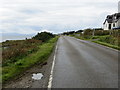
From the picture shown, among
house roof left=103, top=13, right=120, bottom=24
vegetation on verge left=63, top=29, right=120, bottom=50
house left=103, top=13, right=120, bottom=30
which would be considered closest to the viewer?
vegetation on verge left=63, top=29, right=120, bottom=50

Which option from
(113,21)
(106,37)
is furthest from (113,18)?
(106,37)

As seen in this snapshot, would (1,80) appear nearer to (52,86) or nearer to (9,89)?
(9,89)

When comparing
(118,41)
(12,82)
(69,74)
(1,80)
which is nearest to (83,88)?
(69,74)

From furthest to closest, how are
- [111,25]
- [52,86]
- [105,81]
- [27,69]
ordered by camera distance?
[111,25]
[27,69]
[105,81]
[52,86]

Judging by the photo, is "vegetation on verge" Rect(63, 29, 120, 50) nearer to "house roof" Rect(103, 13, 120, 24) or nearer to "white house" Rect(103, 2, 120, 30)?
"white house" Rect(103, 2, 120, 30)

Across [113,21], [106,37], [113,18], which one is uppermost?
[113,18]

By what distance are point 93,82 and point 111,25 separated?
72761 mm

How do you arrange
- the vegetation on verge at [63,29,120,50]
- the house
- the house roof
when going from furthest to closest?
the house roof
the house
the vegetation on verge at [63,29,120,50]

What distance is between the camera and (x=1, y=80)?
8.21 meters

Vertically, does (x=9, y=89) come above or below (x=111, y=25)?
below

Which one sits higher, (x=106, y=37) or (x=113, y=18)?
(x=113, y=18)

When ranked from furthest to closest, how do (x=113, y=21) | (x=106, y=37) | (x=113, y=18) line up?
1. (x=113, y=18)
2. (x=113, y=21)
3. (x=106, y=37)

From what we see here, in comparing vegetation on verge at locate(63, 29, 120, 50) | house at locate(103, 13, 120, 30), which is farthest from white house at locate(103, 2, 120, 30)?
vegetation on verge at locate(63, 29, 120, 50)

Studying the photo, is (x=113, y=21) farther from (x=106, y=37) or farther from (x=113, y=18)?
(x=106, y=37)
